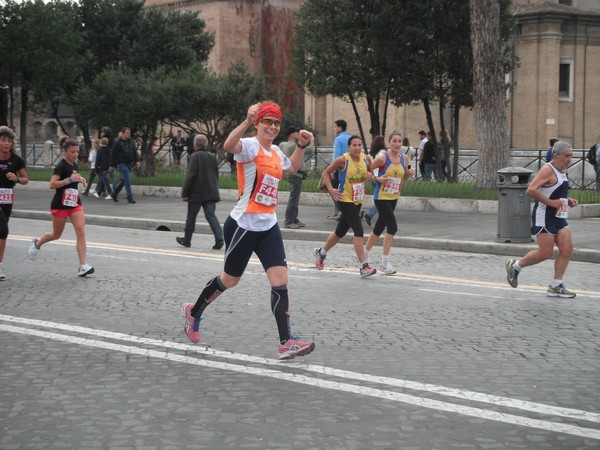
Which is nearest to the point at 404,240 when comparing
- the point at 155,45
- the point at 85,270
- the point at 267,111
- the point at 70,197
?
the point at 85,270

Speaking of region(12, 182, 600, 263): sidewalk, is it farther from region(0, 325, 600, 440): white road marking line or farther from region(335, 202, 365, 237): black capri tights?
region(0, 325, 600, 440): white road marking line

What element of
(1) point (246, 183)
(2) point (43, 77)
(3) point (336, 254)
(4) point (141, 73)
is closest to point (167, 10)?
(2) point (43, 77)

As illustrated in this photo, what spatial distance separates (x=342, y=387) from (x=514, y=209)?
33.0 feet

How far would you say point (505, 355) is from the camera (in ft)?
24.4

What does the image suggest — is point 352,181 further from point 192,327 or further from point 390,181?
point 192,327

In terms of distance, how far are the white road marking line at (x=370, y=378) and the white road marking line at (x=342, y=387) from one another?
0.62 ft

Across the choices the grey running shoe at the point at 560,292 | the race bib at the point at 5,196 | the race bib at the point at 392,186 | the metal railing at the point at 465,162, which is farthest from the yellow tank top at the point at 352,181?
the metal railing at the point at 465,162

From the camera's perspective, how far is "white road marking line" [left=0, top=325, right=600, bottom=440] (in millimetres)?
5562

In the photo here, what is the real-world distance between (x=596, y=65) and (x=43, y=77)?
83.9ft

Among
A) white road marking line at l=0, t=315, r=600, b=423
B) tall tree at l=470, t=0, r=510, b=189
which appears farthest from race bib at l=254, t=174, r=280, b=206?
tall tree at l=470, t=0, r=510, b=189

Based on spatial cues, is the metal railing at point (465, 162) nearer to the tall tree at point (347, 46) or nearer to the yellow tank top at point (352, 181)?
the tall tree at point (347, 46)

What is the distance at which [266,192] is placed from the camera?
7.46 m

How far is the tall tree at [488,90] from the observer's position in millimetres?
22281

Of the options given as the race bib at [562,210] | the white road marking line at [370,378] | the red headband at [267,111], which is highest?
the red headband at [267,111]
